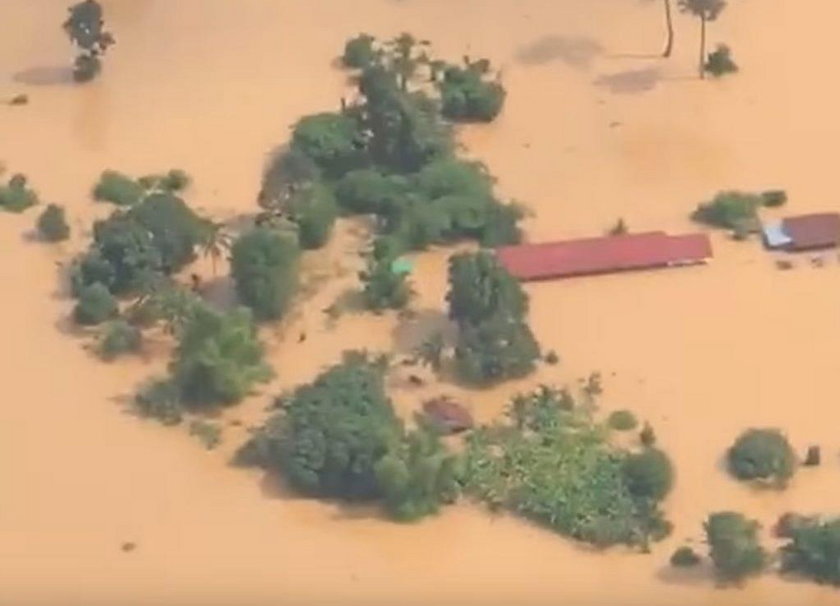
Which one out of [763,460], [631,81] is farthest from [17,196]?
[763,460]

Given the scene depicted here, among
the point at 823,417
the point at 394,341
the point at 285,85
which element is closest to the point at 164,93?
the point at 285,85

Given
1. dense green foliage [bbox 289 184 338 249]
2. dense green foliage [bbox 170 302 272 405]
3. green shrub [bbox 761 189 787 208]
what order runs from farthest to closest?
green shrub [bbox 761 189 787 208]
dense green foliage [bbox 289 184 338 249]
dense green foliage [bbox 170 302 272 405]

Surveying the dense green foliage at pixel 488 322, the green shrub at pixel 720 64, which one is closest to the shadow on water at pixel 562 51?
the green shrub at pixel 720 64

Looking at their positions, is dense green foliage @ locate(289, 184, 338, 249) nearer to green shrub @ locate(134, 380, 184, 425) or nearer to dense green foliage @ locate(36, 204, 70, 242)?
dense green foliage @ locate(36, 204, 70, 242)

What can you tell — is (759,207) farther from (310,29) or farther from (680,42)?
(310,29)

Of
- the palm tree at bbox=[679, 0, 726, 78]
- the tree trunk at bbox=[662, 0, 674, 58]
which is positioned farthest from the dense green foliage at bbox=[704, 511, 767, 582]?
the tree trunk at bbox=[662, 0, 674, 58]

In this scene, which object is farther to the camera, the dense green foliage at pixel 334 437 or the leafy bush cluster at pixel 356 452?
the dense green foliage at pixel 334 437

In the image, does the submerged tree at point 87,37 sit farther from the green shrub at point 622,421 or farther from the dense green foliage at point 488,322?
the green shrub at point 622,421
